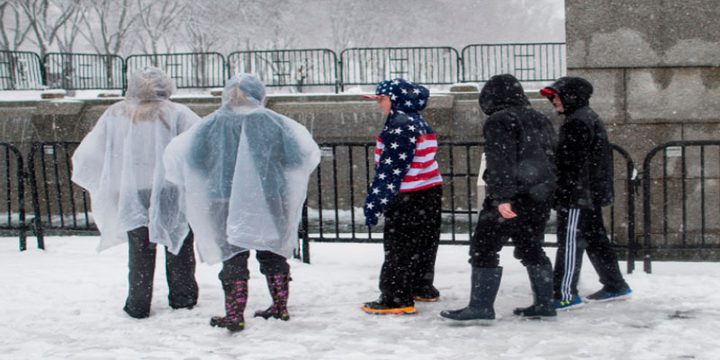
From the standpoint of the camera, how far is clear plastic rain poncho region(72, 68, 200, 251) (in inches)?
233

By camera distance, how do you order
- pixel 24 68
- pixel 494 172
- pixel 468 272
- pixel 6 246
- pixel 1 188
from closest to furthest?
pixel 494 172 → pixel 468 272 → pixel 6 246 → pixel 1 188 → pixel 24 68

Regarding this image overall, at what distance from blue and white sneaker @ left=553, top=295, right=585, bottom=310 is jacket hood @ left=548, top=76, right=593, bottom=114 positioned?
4.50 ft

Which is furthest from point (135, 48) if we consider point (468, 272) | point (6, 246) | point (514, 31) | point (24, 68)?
point (468, 272)

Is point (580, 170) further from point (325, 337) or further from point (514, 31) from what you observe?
point (514, 31)

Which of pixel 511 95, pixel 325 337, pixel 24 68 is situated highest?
pixel 24 68

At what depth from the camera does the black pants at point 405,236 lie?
5867 mm

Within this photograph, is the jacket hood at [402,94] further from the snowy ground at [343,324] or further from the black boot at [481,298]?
the snowy ground at [343,324]

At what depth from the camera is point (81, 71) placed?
21.9 meters

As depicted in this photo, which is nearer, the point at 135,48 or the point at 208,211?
the point at 208,211

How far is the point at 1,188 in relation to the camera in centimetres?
1493

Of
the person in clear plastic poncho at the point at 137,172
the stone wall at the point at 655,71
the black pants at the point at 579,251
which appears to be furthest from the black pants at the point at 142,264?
the stone wall at the point at 655,71

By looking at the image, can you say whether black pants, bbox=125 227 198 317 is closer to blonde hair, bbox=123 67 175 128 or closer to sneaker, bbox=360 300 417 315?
blonde hair, bbox=123 67 175 128

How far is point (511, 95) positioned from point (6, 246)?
22.6 ft

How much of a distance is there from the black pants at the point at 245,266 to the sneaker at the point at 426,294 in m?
1.18
